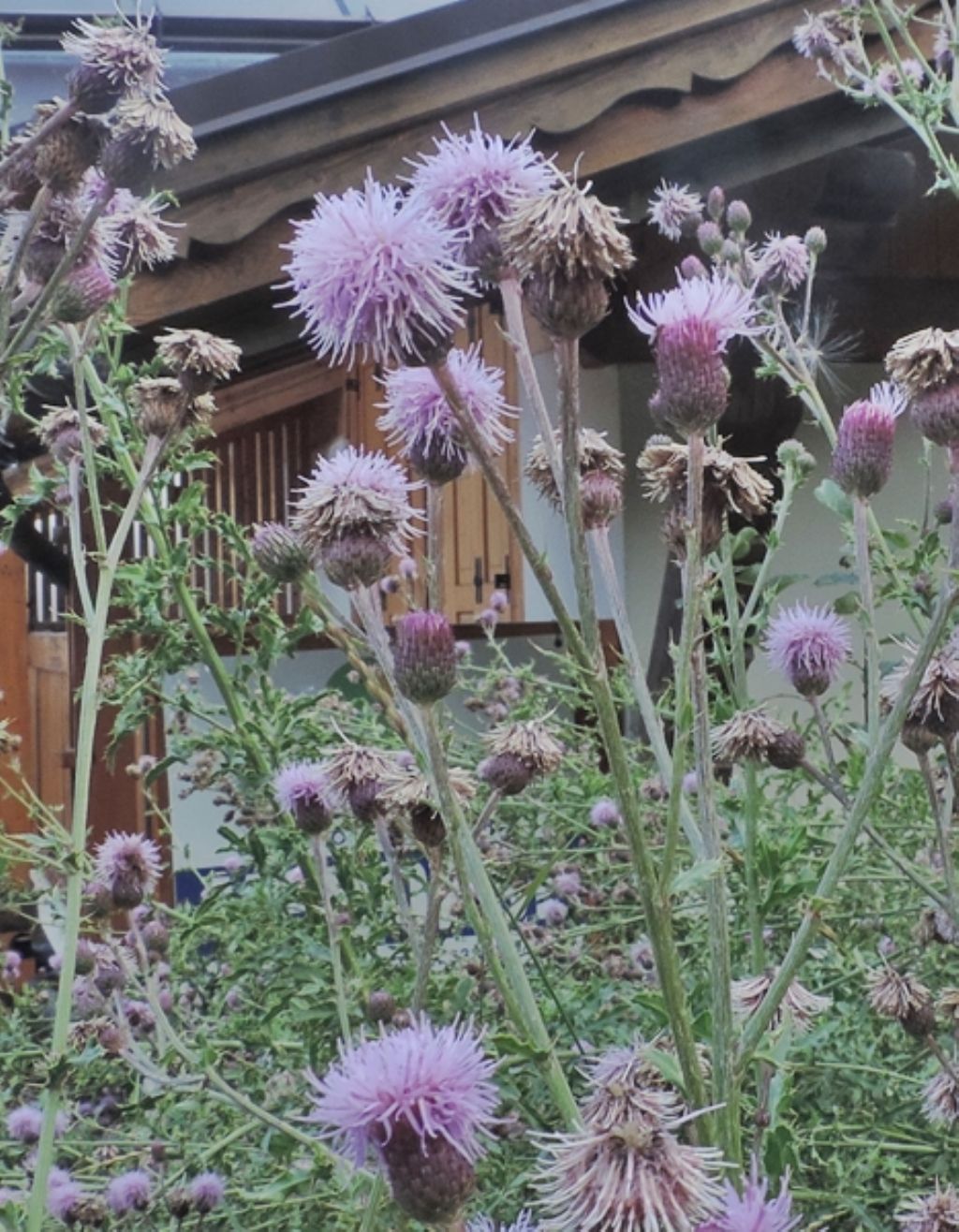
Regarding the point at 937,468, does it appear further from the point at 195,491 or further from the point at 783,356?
the point at 195,491

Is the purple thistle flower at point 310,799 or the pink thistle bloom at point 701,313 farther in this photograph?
the purple thistle flower at point 310,799

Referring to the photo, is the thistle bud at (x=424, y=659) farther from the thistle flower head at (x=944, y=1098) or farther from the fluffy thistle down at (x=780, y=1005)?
the thistle flower head at (x=944, y=1098)

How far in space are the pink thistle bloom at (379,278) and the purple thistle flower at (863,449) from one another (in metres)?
0.28

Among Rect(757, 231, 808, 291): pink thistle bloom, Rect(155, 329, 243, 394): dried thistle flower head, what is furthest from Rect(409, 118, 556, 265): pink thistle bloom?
Rect(757, 231, 808, 291): pink thistle bloom

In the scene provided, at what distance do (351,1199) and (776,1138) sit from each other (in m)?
0.26

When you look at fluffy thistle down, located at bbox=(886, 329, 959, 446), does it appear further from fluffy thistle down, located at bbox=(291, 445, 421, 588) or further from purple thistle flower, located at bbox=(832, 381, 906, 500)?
fluffy thistle down, located at bbox=(291, 445, 421, 588)

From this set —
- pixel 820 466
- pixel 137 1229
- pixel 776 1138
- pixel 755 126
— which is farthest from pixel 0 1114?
pixel 820 466

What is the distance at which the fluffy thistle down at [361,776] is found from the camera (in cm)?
84

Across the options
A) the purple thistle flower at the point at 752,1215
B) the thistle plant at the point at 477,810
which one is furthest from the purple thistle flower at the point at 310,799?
the purple thistle flower at the point at 752,1215

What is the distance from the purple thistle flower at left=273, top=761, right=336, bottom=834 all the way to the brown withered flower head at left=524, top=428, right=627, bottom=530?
0.25 meters

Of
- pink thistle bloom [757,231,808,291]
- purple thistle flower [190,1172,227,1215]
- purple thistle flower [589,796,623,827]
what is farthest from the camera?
pink thistle bloom [757,231,808,291]

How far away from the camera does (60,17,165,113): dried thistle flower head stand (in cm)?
80

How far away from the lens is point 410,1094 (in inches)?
18.8

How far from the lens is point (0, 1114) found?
1286 millimetres
